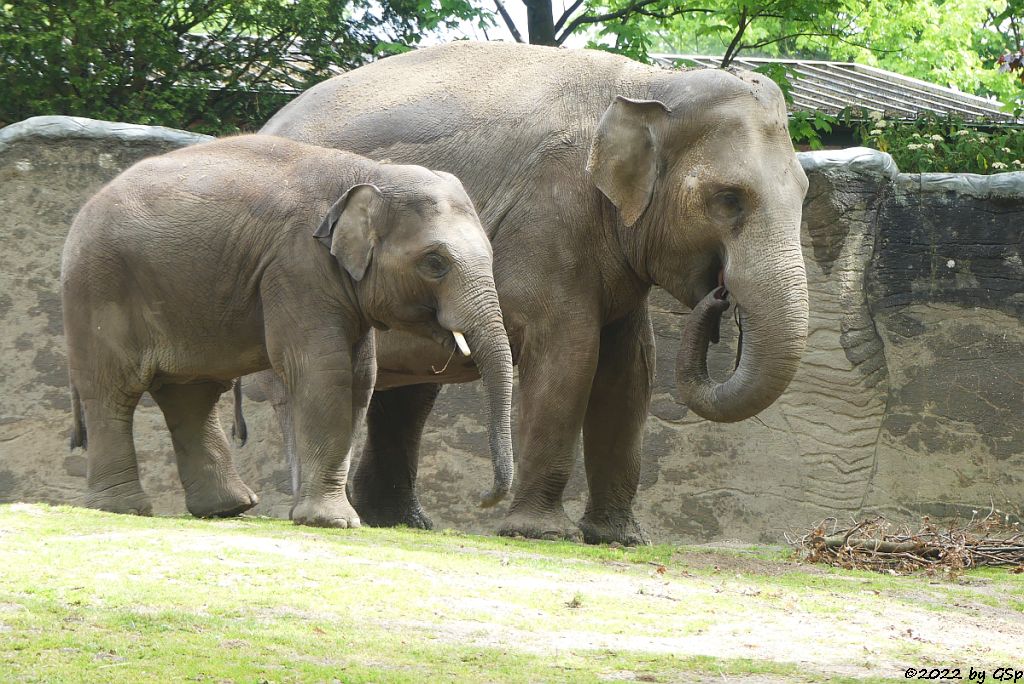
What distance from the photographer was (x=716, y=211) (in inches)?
338

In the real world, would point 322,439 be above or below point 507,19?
below

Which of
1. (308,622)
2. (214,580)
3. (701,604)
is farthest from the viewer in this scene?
(701,604)

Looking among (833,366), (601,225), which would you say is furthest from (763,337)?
(833,366)

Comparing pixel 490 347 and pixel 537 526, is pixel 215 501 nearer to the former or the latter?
pixel 537 526

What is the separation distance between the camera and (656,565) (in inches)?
313

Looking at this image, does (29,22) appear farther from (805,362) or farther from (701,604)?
(701,604)

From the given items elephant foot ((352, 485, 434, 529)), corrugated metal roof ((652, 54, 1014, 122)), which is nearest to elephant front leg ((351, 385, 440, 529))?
elephant foot ((352, 485, 434, 529))

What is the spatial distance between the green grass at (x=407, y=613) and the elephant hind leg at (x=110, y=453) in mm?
659

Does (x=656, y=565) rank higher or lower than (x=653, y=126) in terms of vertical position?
lower

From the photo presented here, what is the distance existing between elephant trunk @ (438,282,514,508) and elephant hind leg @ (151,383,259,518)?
1.67 meters

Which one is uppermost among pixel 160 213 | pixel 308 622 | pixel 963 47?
pixel 160 213

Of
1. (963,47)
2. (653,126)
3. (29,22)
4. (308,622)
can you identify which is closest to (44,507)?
(308,622)

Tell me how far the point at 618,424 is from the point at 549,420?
73cm

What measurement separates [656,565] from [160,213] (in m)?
3.04
